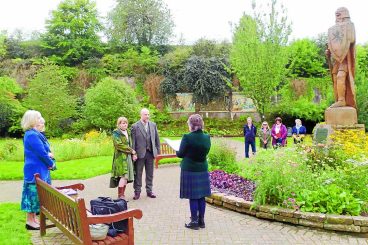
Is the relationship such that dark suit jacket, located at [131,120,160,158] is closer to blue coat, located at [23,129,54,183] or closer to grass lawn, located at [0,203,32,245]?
blue coat, located at [23,129,54,183]

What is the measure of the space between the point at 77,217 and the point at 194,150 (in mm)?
2189

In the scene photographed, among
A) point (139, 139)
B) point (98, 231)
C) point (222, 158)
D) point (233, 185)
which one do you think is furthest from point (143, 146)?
point (98, 231)

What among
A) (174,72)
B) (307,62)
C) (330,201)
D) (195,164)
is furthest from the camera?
(307,62)

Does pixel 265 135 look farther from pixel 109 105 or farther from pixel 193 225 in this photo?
pixel 109 105

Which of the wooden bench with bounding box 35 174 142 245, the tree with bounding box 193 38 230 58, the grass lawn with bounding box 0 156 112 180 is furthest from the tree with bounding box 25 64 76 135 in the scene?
the wooden bench with bounding box 35 174 142 245

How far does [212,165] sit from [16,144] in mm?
10827

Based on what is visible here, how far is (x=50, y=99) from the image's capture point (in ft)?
94.0

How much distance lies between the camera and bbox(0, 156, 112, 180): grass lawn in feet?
38.4

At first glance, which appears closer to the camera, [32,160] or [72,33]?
[32,160]

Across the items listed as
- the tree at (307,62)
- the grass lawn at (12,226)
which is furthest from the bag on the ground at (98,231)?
the tree at (307,62)

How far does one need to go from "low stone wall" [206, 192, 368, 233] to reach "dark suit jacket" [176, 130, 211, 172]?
145cm

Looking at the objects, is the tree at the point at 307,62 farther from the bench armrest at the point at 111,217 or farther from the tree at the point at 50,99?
the bench armrest at the point at 111,217

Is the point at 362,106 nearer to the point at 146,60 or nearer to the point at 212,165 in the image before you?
the point at 212,165

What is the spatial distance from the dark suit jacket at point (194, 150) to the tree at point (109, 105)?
20.9 m
